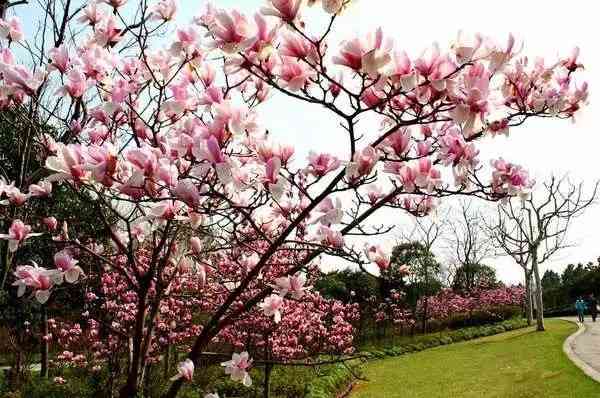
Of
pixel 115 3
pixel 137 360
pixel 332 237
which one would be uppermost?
pixel 115 3

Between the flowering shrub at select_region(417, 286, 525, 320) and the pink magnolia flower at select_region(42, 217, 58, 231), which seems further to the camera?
the flowering shrub at select_region(417, 286, 525, 320)

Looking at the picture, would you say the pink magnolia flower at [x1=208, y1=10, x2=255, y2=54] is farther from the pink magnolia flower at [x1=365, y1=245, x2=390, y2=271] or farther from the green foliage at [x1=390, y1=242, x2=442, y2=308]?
the green foliage at [x1=390, y1=242, x2=442, y2=308]

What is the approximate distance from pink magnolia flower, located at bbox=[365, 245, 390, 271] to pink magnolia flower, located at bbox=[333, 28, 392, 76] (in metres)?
0.76

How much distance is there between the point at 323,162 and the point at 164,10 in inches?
53.6

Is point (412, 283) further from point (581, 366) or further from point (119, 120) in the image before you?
point (119, 120)

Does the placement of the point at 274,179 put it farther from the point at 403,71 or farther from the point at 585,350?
the point at 585,350

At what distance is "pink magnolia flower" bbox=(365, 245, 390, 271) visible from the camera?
195 cm

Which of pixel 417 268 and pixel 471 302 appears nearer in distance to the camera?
pixel 471 302

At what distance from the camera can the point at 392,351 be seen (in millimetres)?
19031

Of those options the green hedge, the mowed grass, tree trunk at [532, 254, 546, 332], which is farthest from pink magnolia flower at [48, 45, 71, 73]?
tree trunk at [532, 254, 546, 332]

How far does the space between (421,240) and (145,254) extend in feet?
89.9

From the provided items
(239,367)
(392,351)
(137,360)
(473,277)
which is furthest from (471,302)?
(239,367)

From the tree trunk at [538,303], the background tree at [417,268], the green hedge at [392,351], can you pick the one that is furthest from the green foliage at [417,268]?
the tree trunk at [538,303]

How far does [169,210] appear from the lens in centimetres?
170
